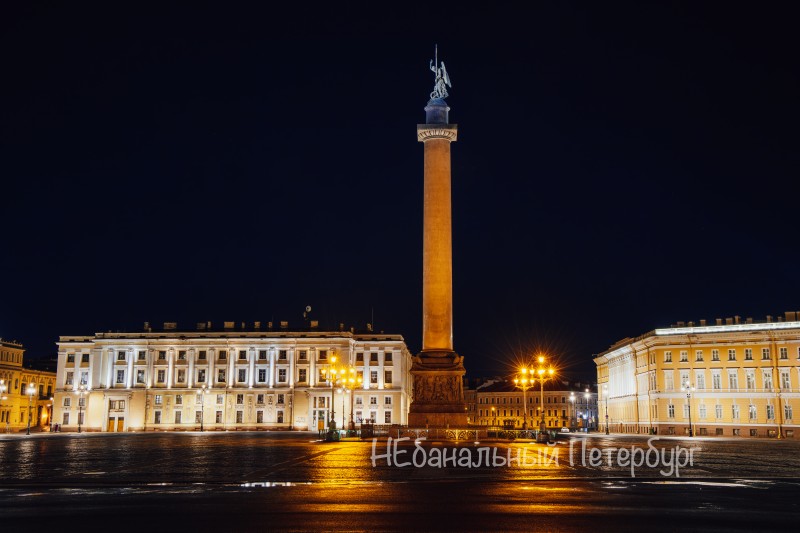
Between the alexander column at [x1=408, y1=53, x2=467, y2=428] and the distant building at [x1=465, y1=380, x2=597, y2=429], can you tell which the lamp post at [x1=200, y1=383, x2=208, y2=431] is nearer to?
the alexander column at [x1=408, y1=53, x2=467, y2=428]

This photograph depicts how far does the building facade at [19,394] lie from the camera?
11519 cm

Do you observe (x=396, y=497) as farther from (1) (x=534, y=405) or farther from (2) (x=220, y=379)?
(1) (x=534, y=405)

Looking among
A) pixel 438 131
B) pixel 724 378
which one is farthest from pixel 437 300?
pixel 724 378

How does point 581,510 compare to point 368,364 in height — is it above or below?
below

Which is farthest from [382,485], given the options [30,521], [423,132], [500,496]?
[423,132]

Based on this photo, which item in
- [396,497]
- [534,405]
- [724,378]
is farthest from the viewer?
[534,405]

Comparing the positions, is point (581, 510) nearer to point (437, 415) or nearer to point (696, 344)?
point (437, 415)

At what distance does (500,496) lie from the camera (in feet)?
59.3

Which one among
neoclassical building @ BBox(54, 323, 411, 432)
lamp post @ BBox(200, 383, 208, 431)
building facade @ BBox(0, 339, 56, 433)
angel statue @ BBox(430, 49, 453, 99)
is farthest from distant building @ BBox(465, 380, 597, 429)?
angel statue @ BBox(430, 49, 453, 99)

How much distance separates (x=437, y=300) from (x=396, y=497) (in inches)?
1460

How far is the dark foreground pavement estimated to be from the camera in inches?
549

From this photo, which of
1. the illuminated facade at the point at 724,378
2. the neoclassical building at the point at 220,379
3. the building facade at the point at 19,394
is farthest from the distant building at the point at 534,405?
the building facade at the point at 19,394

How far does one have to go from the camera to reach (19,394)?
394ft

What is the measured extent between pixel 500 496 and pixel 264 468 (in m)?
12.0
